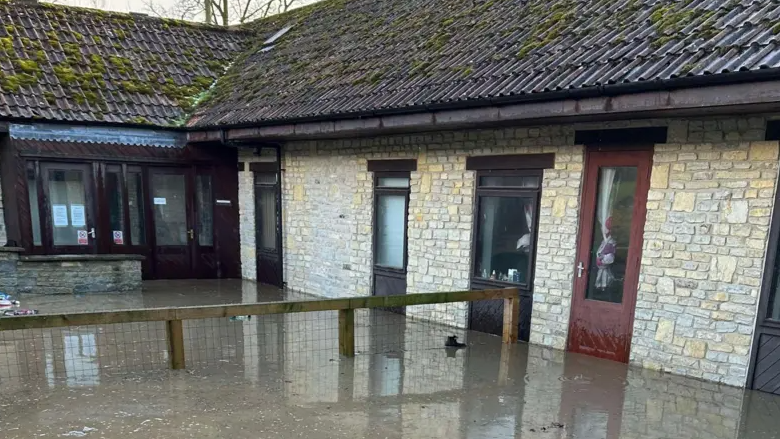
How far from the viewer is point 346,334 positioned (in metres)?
5.76

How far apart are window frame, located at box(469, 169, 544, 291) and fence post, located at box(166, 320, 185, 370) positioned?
3.59 meters

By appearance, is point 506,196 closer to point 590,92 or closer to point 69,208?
point 590,92

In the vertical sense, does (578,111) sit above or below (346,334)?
above

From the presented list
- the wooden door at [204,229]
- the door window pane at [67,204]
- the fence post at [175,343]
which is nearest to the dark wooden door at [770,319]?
the fence post at [175,343]

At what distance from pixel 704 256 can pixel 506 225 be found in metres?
2.26

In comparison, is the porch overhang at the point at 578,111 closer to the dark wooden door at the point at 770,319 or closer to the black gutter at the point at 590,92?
the black gutter at the point at 590,92

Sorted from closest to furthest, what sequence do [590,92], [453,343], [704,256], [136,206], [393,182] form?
[590,92] < [704,256] < [453,343] < [393,182] < [136,206]

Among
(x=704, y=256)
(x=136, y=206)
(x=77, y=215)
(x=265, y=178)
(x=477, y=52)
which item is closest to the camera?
(x=704, y=256)

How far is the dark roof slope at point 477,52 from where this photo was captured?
4867 mm

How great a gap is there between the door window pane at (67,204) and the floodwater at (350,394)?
12.0 feet

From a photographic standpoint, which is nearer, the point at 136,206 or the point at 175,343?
the point at 175,343

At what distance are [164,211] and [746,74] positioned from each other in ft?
30.8

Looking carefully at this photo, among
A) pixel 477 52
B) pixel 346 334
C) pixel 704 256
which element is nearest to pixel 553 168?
pixel 704 256

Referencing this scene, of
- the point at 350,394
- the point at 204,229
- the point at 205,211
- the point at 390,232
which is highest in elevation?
the point at 205,211
